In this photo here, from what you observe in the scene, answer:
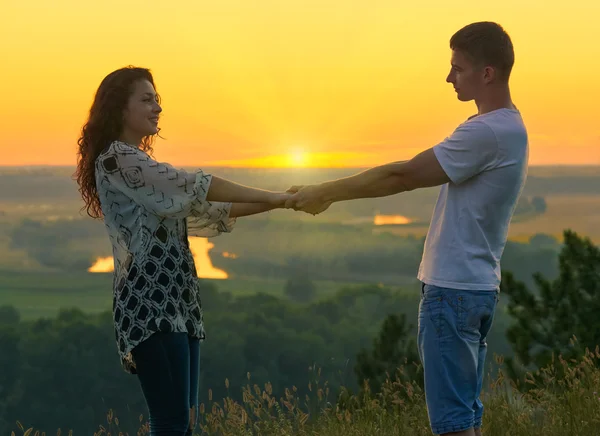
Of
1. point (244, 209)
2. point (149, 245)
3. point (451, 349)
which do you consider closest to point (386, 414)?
point (244, 209)

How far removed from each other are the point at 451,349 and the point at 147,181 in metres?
1.67

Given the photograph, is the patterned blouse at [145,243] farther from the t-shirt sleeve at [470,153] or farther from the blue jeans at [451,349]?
the t-shirt sleeve at [470,153]

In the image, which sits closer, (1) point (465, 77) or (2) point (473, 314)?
(2) point (473, 314)

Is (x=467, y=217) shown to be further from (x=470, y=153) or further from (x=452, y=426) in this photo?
(x=452, y=426)

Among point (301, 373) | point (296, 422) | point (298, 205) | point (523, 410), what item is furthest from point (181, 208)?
point (301, 373)

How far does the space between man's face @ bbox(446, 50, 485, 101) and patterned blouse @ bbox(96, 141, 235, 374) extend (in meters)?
1.42

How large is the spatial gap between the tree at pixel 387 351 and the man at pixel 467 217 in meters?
17.8

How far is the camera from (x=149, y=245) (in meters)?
4.23

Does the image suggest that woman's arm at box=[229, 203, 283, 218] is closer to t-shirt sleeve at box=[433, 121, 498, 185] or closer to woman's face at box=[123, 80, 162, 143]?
Result: woman's face at box=[123, 80, 162, 143]

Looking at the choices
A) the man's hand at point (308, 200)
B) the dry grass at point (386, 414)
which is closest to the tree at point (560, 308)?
the dry grass at point (386, 414)

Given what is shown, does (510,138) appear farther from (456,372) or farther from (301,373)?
(301,373)

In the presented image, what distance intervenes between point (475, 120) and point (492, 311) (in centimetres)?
93

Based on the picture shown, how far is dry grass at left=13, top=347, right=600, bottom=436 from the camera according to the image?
6043 mm

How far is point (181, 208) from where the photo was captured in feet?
14.1
